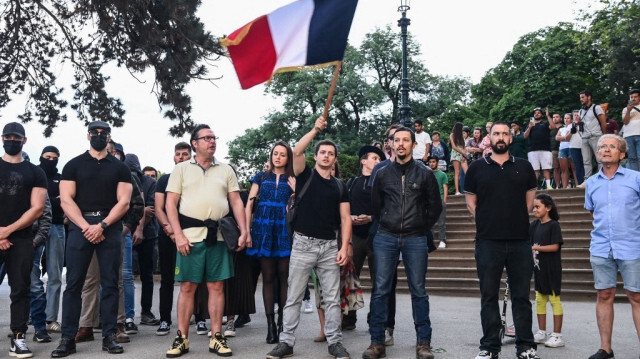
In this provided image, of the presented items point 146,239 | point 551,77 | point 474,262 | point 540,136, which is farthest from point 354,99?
point 146,239

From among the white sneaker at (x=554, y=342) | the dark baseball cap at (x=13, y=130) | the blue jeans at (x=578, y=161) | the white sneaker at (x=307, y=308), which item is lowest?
the white sneaker at (x=307, y=308)

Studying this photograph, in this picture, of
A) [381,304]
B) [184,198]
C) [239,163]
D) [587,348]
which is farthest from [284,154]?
[239,163]

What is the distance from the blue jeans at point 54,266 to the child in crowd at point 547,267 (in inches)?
219

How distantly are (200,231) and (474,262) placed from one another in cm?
762

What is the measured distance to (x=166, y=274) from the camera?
25.4ft

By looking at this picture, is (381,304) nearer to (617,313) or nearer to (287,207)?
(287,207)

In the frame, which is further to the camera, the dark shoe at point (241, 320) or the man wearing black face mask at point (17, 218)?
the dark shoe at point (241, 320)

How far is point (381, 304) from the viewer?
611cm

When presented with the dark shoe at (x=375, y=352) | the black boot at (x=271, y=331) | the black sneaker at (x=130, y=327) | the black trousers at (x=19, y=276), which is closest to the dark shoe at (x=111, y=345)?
the black trousers at (x=19, y=276)

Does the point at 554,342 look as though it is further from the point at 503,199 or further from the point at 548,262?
the point at 503,199

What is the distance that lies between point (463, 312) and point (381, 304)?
3.77m

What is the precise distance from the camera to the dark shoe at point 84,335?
22.7 ft

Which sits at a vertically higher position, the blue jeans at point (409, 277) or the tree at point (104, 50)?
the tree at point (104, 50)

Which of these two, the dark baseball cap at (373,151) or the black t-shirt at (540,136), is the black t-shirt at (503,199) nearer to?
the dark baseball cap at (373,151)
